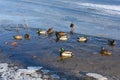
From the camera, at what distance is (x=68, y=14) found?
5544cm

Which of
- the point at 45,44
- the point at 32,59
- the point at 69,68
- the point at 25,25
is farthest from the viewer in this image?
the point at 25,25

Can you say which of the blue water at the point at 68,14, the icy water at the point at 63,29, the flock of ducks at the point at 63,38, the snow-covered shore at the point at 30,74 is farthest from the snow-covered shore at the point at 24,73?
the blue water at the point at 68,14

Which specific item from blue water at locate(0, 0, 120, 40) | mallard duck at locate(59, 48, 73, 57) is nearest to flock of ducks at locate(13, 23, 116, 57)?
mallard duck at locate(59, 48, 73, 57)

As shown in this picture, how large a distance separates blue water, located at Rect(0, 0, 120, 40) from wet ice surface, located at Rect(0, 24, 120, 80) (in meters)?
4.69

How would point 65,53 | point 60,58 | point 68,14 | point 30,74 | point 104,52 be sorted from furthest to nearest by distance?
1. point 68,14
2. point 104,52
3. point 65,53
4. point 60,58
5. point 30,74

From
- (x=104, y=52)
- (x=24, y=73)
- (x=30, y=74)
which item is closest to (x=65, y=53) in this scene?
(x=104, y=52)

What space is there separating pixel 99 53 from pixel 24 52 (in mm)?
8029

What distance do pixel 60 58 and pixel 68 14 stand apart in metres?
22.5

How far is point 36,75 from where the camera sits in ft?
95.2

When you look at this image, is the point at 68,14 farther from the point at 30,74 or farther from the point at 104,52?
the point at 30,74

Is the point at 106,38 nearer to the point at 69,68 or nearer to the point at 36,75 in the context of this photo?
the point at 69,68

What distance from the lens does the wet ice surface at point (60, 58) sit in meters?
30.9

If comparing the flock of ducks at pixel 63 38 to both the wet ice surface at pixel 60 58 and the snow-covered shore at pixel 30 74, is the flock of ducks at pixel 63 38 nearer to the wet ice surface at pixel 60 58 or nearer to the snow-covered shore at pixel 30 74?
the wet ice surface at pixel 60 58

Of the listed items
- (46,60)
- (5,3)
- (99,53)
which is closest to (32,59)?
(46,60)
